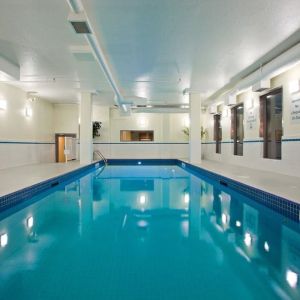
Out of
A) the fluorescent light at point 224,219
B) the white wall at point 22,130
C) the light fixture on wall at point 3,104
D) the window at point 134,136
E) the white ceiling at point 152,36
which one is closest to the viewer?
the fluorescent light at point 224,219

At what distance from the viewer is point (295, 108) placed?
19.8 ft

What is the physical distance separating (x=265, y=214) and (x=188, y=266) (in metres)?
2.11

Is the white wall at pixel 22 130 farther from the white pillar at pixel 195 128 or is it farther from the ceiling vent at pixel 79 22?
the white pillar at pixel 195 128

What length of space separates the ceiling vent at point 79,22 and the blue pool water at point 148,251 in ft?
8.56

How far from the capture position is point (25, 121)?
977 centimetres

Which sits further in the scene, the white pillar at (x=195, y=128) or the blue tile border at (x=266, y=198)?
the white pillar at (x=195, y=128)

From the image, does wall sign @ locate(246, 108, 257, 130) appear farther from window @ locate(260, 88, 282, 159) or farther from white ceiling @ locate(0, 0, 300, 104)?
white ceiling @ locate(0, 0, 300, 104)

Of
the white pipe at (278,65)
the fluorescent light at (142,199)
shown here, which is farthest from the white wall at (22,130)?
the white pipe at (278,65)

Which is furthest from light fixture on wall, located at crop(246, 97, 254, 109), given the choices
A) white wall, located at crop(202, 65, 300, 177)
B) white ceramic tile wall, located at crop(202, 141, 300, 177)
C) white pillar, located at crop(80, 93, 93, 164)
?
white pillar, located at crop(80, 93, 93, 164)

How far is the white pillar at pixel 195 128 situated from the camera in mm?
9852

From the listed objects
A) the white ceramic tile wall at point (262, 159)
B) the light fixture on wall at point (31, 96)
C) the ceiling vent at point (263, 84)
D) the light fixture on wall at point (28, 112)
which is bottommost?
the white ceramic tile wall at point (262, 159)

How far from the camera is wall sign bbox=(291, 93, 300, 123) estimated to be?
5.94m

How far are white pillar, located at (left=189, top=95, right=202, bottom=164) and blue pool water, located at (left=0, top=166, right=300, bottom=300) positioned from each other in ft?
18.5

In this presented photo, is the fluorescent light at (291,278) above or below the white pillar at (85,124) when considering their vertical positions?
below
